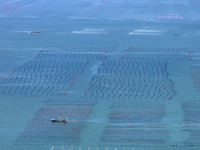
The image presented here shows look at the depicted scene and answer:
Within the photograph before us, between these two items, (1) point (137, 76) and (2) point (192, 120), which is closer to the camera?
(2) point (192, 120)

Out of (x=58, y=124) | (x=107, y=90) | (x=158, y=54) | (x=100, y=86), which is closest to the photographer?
(x=58, y=124)

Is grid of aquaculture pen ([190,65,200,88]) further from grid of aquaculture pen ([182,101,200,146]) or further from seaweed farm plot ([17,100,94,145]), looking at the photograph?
seaweed farm plot ([17,100,94,145])

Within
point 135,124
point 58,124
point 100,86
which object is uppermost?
point 58,124

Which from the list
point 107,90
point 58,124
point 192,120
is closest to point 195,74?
point 107,90

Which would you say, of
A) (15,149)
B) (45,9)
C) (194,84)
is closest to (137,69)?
(194,84)

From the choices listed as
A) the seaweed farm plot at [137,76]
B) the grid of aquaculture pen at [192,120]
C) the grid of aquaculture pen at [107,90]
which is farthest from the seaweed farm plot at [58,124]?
the grid of aquaculture pen at [192,120]

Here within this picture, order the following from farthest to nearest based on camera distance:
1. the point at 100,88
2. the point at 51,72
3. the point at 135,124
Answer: the point at 51,72 → the point at 100,88 → the point at 135,124

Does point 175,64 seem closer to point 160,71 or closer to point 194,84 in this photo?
point 160,71

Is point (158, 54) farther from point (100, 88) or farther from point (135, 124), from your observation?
point (135, 124)
